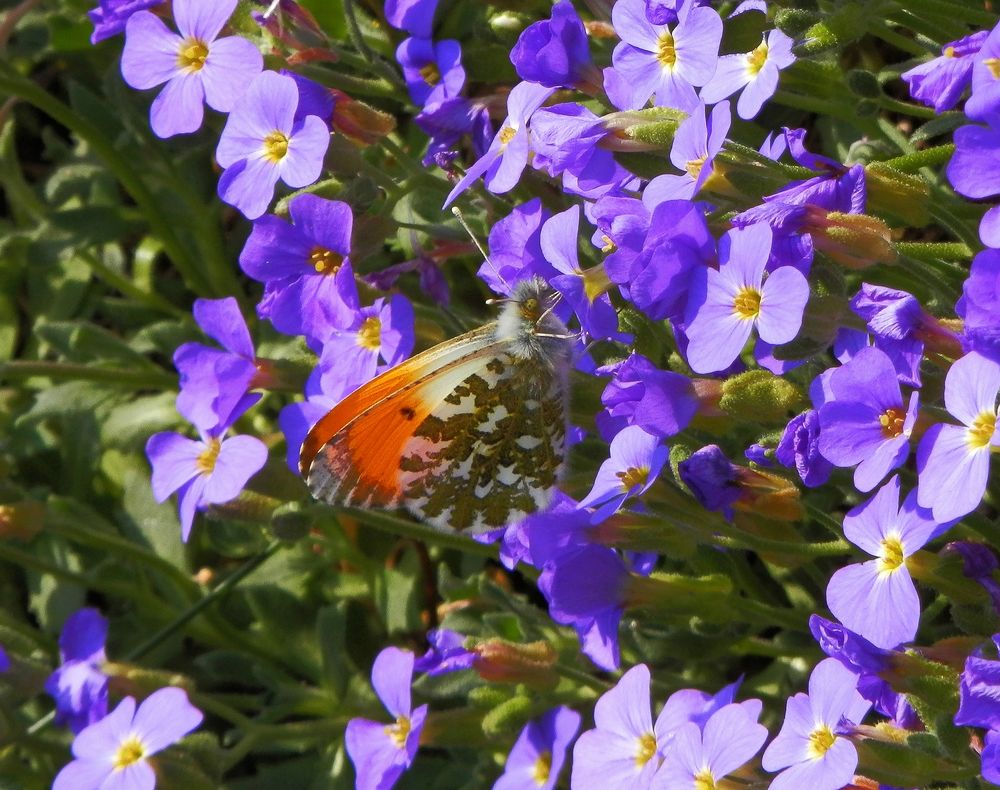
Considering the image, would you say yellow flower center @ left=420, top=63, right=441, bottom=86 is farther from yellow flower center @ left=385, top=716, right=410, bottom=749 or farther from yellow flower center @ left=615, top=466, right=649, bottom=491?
yellow flower center @ left=385, top=716, right=410, bottom=749

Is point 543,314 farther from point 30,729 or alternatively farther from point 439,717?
point 30,729

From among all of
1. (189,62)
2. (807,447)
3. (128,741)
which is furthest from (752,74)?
(128,741)

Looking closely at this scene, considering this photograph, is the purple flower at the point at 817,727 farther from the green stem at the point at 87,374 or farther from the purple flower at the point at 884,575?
the green stem at the point at 87,374

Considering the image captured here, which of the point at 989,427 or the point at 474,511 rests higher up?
the point at 989,427

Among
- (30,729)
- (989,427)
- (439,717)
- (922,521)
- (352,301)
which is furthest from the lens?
(30,729)

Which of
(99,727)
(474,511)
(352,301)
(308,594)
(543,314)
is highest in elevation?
(352,301)

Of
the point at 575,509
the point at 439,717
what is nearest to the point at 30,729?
the point at 439,717

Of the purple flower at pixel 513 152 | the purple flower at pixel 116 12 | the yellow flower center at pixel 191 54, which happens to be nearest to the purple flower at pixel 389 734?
the purple flower at pixel 513 152
